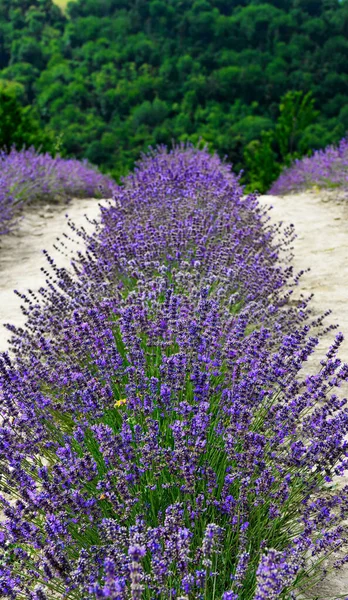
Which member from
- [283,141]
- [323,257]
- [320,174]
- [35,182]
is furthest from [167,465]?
[283,141]

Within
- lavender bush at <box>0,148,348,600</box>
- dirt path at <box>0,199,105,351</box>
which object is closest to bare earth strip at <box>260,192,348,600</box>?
lavender bush at <box>0,148,348,600</box>

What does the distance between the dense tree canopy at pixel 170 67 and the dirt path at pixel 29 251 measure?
85.8 ft

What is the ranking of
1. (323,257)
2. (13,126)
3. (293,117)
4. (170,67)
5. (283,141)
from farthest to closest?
(170,67)
(283,141)
(293,117)
(13,126)
(323,257)

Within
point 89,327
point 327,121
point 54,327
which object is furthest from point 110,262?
point 327,121

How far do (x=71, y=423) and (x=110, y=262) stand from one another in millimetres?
1398

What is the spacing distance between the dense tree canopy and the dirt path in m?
26.1

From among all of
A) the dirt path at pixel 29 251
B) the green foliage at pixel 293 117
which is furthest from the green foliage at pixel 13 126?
the green foliage at pixel 293 117

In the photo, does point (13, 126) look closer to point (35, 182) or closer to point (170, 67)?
point (35, 182)

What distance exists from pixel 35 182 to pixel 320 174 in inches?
182

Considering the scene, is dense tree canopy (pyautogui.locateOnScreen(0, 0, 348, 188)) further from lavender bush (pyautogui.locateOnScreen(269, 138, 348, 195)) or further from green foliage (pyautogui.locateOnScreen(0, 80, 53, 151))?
lavender bush (pyautogui.locateOnScreen(269, 138, 348, 195))

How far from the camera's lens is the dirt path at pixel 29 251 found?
4.57 metres

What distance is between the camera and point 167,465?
1.81 metres

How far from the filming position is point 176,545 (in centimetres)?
141

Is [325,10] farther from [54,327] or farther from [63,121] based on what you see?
[54,327]
